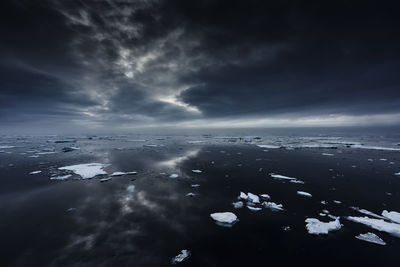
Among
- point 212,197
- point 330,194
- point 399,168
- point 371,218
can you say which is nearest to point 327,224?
point 371,218

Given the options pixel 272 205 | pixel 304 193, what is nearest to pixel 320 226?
pixel 272 205

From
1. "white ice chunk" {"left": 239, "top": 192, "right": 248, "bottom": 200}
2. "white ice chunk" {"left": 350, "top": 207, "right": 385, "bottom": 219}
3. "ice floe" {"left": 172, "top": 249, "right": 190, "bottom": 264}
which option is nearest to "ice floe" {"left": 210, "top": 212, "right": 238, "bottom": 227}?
"white ice chunk" {"left": 239, "top": 192, "right": 248, "bottom": 200}

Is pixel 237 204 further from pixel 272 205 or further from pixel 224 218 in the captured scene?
pixel 272 205

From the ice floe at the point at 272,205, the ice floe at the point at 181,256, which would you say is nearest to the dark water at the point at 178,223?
the ice floe at the point at 181,256

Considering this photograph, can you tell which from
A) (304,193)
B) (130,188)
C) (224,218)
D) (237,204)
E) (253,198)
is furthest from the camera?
(130,188)

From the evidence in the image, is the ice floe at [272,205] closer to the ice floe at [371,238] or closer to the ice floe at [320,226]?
the ice floe at [320,226]

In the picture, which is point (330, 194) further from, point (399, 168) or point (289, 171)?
point (399, 168)
